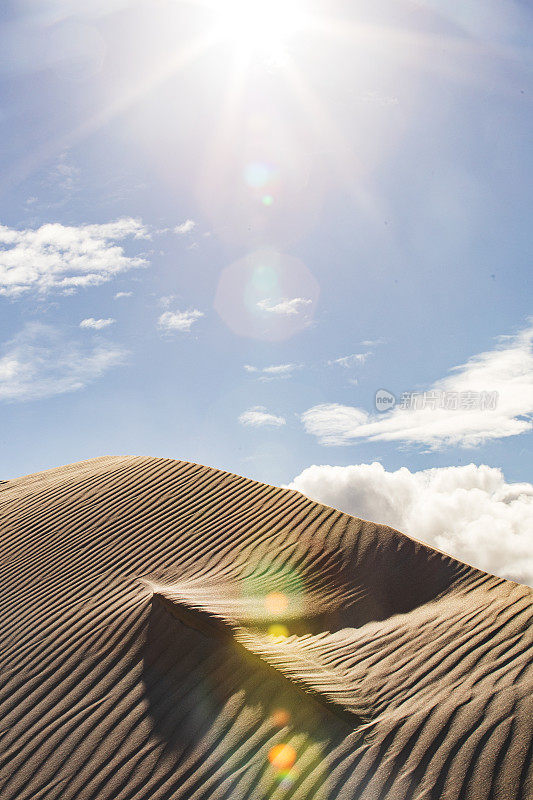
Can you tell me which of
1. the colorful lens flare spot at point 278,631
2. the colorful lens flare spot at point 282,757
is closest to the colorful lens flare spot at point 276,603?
the colorful lens flare spot at point 278,631

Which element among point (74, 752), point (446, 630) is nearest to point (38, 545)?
point (74, 752)

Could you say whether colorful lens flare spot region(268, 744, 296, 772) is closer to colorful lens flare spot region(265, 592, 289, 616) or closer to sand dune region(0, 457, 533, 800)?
sand dune region(0, 457, 533, 800)

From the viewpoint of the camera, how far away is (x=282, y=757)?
13.0 ft

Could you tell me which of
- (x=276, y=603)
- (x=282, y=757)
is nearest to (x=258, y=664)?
(x=282, y=757)

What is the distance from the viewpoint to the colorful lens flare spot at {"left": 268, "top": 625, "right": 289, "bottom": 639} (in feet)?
19.4

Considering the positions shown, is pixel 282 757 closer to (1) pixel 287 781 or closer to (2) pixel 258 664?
(1) pixel 287 781

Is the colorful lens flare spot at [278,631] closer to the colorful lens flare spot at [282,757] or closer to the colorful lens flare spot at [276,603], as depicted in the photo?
the colorful lens flare spot at [276,603]

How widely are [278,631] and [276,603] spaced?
0.74m

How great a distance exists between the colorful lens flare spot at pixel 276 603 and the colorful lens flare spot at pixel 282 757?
240 centimetres

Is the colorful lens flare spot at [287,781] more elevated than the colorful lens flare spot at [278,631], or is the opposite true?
the colorful lens flare spot at [278,631]

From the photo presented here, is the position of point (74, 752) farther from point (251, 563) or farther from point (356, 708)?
point (251, 563)

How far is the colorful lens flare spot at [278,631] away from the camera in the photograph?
5.90 meters

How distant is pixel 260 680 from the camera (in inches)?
183

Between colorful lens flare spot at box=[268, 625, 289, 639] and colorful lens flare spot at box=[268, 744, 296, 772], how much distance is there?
1807 millimetres
